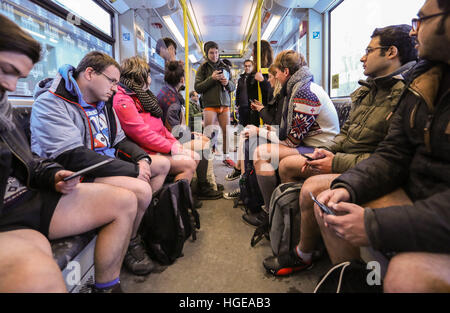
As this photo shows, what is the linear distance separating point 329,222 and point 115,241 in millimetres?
1075

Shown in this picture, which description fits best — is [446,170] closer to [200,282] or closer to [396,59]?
[396,59]

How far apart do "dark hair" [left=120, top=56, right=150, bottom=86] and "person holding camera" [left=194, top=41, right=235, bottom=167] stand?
162 centimetres

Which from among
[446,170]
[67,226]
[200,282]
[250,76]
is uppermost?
[250,76]

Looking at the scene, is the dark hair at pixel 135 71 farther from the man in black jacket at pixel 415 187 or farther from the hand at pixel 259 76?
the man in black jacket at pixel 415 187

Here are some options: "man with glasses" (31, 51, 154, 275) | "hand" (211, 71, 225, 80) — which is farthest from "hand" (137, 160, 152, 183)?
"hand" (211, 71, 225, 80)

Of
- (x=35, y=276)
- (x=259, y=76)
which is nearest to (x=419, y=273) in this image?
(x=35, y=276)

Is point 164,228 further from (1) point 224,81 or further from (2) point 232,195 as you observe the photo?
(1) point 224,81

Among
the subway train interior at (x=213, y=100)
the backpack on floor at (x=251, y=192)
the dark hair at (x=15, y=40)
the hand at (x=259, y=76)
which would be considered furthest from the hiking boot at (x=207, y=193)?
the dark hair at (x=15, y=40)

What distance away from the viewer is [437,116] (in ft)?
2.89

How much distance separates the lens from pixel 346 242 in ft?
3.79

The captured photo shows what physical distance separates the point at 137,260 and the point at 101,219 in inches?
22.2

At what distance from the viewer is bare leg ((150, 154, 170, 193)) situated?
6.89ft

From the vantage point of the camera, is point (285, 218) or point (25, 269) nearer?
point (25, 269)
